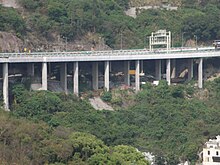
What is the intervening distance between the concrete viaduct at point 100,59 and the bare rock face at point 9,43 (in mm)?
5216

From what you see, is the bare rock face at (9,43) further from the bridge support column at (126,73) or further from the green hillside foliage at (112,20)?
the bridge support column at (126,73)

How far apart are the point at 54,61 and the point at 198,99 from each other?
15.2 meters

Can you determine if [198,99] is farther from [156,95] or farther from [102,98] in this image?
[102,98]

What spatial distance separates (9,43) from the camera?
69250 millimetres

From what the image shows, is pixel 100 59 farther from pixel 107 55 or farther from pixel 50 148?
pixel 50 148

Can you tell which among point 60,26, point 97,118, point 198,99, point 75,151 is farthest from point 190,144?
point 60,26

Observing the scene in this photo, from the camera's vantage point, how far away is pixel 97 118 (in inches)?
2276

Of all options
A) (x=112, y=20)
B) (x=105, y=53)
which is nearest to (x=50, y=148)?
(x=105, y=53)

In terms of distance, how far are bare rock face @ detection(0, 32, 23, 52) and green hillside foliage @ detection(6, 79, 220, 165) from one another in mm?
9143

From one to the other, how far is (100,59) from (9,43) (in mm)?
9043

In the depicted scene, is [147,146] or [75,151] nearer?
[75,151]

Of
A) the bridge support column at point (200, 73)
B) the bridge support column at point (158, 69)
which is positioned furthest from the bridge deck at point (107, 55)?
the bridge support column at point (158, 69)

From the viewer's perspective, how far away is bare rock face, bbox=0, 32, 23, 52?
68250 millimetres

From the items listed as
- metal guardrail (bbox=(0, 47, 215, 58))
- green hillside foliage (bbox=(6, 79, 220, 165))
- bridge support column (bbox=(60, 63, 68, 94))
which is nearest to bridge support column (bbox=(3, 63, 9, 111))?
green hillside foliage (bbox=(6, 79, 220, 165))
